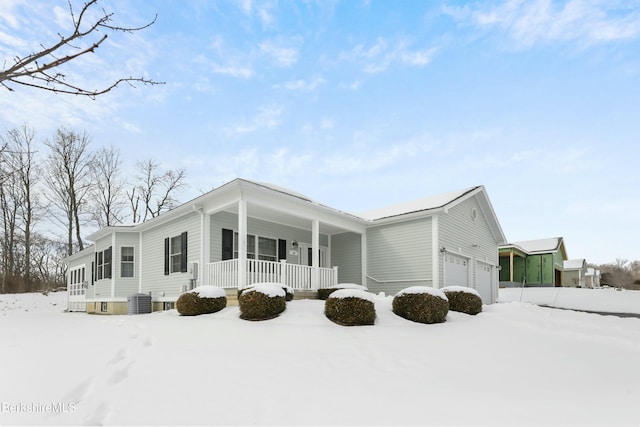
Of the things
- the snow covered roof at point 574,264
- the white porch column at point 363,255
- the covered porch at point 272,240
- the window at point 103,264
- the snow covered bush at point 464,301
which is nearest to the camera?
the snow covered bush at point 464,301

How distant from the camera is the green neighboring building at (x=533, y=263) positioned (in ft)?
90.9

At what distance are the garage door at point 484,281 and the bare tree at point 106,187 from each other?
85.7ft

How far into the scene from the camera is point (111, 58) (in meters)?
3.17

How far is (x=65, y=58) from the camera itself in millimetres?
2061

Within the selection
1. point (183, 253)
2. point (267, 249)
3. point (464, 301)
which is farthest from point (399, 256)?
point (183, 253)

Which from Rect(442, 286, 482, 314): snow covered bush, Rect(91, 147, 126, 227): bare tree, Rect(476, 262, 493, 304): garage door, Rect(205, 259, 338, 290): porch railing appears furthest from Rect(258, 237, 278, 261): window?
Rect(91, 147, 126, 227): bare tree

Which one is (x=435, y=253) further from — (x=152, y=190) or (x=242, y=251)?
(x=152, y=190)

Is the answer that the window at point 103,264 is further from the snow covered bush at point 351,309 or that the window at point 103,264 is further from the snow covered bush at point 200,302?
the snow covered bush at point 351,309

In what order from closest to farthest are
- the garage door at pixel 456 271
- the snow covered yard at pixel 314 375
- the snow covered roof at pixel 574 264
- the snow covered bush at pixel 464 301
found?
1. the snow covered yard at pixel 314 375
2. the snow covered bush at pixel 464 301
3. the garage door at pixel 456 271
4. the snow covered roof at pixel 574 264

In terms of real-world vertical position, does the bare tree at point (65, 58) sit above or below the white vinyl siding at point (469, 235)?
above

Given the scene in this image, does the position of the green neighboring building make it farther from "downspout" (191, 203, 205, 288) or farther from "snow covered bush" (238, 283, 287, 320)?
"snow covered bush" (238, 283, 287, 320)

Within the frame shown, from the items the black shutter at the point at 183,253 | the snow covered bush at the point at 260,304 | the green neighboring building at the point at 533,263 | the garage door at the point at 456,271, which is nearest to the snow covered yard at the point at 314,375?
the snow covered bush at the point at 260,304

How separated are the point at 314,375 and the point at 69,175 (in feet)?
93.3

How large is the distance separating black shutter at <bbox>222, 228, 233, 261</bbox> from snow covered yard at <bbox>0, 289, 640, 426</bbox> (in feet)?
14.0
